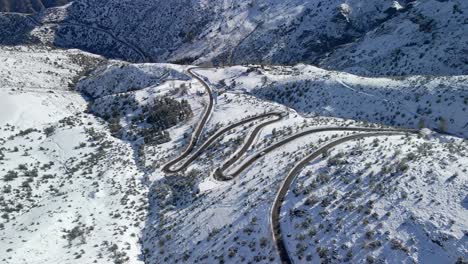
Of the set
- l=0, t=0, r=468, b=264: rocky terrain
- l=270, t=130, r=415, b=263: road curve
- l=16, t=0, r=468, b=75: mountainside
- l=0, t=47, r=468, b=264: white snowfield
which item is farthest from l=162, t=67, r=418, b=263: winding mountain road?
l=16, t=0, r=468, b=75: mountainside

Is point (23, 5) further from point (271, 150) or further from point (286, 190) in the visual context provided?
point (286, 190)

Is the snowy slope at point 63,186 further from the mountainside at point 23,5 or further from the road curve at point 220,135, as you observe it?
the mountainside at point 23,5

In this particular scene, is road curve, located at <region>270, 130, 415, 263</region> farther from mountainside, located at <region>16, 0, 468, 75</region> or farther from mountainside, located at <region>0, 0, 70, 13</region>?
mountainside, located at <region>0, 0, 70, 13</region>

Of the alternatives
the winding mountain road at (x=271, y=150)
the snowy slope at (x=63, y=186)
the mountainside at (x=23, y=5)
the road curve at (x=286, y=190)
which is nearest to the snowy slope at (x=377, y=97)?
the winding mountain road at (x=271, y=150)

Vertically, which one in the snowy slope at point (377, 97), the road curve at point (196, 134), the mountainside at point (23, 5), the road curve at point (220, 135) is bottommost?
the snowy slope at point (377, 97)

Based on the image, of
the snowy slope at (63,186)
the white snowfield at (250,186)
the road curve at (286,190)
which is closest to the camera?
the white snowfield at (250,186)

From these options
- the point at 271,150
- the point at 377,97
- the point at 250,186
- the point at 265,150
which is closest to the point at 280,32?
the point at 377,97
